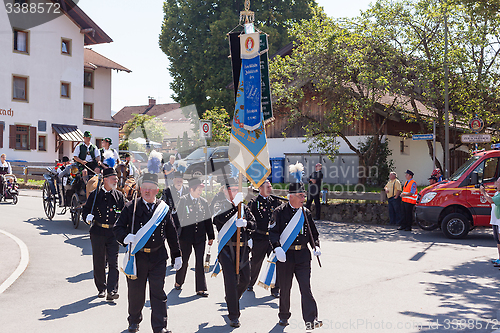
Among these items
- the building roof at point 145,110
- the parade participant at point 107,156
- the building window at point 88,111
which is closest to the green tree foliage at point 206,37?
the building window at point 88,111

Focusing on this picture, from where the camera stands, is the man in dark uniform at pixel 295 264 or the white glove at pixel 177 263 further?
the man in dark uniform at pixel 295 264

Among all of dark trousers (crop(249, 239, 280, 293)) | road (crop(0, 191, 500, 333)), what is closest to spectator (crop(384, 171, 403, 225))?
road (crop(0, 191, 500, 333))

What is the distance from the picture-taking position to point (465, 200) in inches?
544

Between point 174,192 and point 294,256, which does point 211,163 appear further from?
point 294,256

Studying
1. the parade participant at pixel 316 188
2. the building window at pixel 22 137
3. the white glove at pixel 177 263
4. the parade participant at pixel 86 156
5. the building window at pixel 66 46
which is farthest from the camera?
the building window at pixel 66 46

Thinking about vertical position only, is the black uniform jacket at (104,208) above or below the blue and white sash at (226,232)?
above

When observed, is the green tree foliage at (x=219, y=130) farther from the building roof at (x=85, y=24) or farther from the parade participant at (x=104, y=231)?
the building roof at (x=85, y=24)

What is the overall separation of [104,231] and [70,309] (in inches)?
50.6

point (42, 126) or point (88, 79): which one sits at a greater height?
point (88, 79)

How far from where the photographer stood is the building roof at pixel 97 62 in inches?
1704

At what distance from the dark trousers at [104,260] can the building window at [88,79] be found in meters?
38.8

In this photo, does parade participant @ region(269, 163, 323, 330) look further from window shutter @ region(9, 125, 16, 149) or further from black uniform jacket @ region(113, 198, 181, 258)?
window shutter @ region(9, 125, 16, 149)

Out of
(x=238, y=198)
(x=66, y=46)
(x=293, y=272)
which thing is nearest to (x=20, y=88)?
(x=66, y=46)

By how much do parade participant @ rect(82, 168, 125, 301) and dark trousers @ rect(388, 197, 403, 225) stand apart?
10751 millimetres
